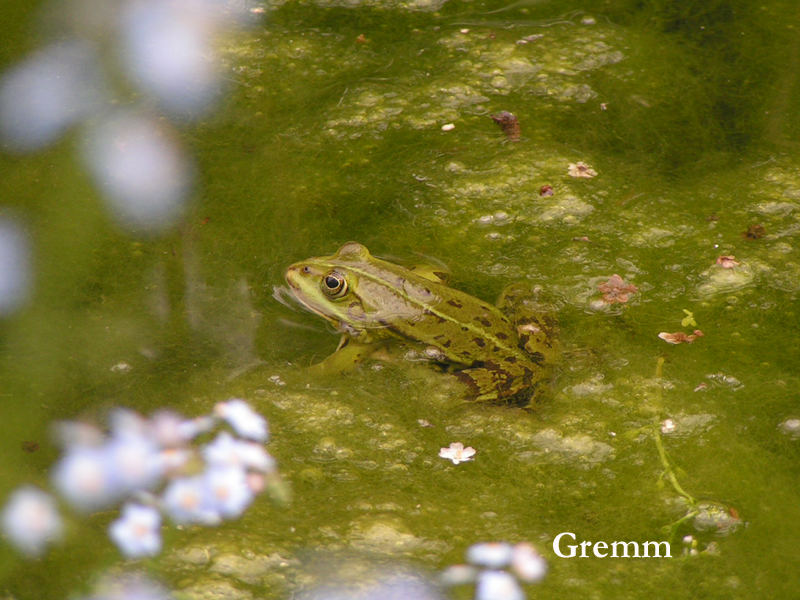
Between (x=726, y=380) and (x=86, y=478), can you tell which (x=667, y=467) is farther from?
(x=86, y=478)

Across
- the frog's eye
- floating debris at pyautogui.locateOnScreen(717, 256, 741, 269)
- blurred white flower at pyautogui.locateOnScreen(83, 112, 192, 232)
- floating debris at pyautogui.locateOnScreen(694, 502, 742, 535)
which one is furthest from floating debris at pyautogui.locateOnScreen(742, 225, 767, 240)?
blurred white flower at pyautogui.locateOnScreen(83, 112, 192, 232)

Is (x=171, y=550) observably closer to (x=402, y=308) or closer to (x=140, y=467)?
(x=140, y=467)

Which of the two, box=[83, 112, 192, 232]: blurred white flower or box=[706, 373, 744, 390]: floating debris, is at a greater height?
box=[83, 112, 192, 232]: blurred white flower

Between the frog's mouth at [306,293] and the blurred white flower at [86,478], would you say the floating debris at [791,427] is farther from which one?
the blurred white flower at [86,478]

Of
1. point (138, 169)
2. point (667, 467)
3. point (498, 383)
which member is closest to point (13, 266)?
point (138, 169)

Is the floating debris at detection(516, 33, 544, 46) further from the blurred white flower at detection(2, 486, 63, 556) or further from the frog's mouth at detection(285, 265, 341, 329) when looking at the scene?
the blurred white flower at detection(2, 486, 63, 556)

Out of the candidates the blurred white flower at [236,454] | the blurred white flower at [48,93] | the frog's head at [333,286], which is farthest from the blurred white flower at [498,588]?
the blurred white flower at [48,93]
